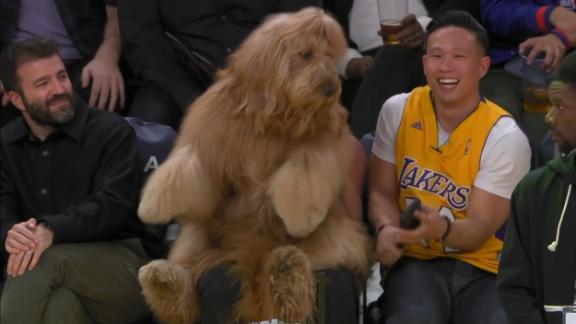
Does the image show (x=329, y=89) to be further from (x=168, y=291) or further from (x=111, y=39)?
(x=111, y=39)

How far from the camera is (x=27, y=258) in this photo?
3.68 metres

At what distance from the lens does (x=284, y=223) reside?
341cm

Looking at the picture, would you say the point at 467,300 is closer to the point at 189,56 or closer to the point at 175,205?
the point at 175,205

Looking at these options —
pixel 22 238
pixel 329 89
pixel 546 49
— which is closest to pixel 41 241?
pixel 22 238

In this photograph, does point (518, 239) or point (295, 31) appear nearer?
point (518, 239)

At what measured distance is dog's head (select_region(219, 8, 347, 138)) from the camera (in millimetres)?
3334

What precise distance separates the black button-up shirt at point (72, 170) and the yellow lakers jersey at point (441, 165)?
38.5 inches

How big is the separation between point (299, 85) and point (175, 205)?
1.74ft

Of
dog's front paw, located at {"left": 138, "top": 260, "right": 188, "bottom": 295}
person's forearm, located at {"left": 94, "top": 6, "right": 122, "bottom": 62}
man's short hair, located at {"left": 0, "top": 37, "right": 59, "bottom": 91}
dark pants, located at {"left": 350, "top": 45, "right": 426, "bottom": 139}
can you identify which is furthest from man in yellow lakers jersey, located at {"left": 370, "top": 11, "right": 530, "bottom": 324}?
person's forearm, located at {"left": 94, "top": 6, "right": 122, "bottom": 62}

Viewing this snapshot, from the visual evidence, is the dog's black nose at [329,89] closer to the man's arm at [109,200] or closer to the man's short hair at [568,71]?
the man's short hair at [568,71]

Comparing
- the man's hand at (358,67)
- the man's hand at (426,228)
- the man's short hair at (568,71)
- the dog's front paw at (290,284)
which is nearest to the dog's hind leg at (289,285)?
the dog's front paw at (290,284)

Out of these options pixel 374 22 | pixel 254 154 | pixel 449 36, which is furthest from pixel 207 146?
pixel 374 22

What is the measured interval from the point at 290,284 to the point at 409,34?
1534mm

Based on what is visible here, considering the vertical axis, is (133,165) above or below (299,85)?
below
